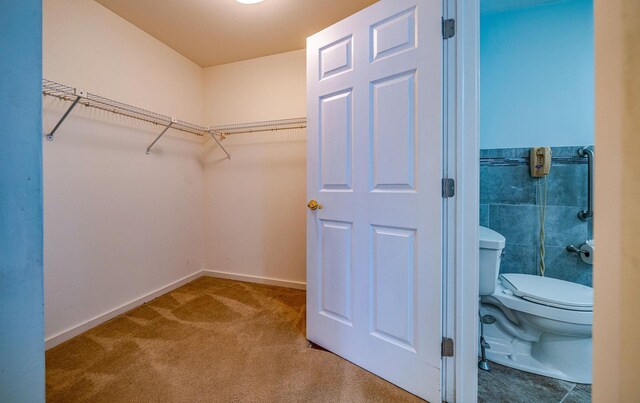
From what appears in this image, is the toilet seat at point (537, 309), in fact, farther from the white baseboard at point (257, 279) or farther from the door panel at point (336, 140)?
the white baseboard at point (257, 279)

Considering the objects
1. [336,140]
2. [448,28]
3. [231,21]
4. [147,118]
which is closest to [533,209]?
[448,28]

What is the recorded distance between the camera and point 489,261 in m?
1.51

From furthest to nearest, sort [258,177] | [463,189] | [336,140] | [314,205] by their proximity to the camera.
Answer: [258,177], [314,205], [336,140], [463,189]

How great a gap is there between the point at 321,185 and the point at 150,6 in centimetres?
193

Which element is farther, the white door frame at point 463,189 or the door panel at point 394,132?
the door panel at point 394,132

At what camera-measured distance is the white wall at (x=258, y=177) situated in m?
2.58

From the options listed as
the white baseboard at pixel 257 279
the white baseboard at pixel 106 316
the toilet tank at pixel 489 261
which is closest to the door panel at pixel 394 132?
the toilet tank at pixel 489 261

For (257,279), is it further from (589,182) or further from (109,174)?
(589,182)

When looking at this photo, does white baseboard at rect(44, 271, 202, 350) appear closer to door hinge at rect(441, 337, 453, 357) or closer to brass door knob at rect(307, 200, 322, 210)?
brass door knob at rect(307, 200, 322, 210)

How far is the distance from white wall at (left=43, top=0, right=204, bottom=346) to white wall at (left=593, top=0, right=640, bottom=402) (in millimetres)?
2584

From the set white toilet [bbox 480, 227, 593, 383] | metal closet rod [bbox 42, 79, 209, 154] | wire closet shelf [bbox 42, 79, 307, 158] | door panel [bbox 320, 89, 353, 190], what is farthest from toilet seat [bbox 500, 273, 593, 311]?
metal closet rod [bbox 42, 79, 209, 154]

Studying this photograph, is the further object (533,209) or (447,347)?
(533,209)

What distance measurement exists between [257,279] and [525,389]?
231cm

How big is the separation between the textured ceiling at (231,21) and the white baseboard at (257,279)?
95.4 inches
